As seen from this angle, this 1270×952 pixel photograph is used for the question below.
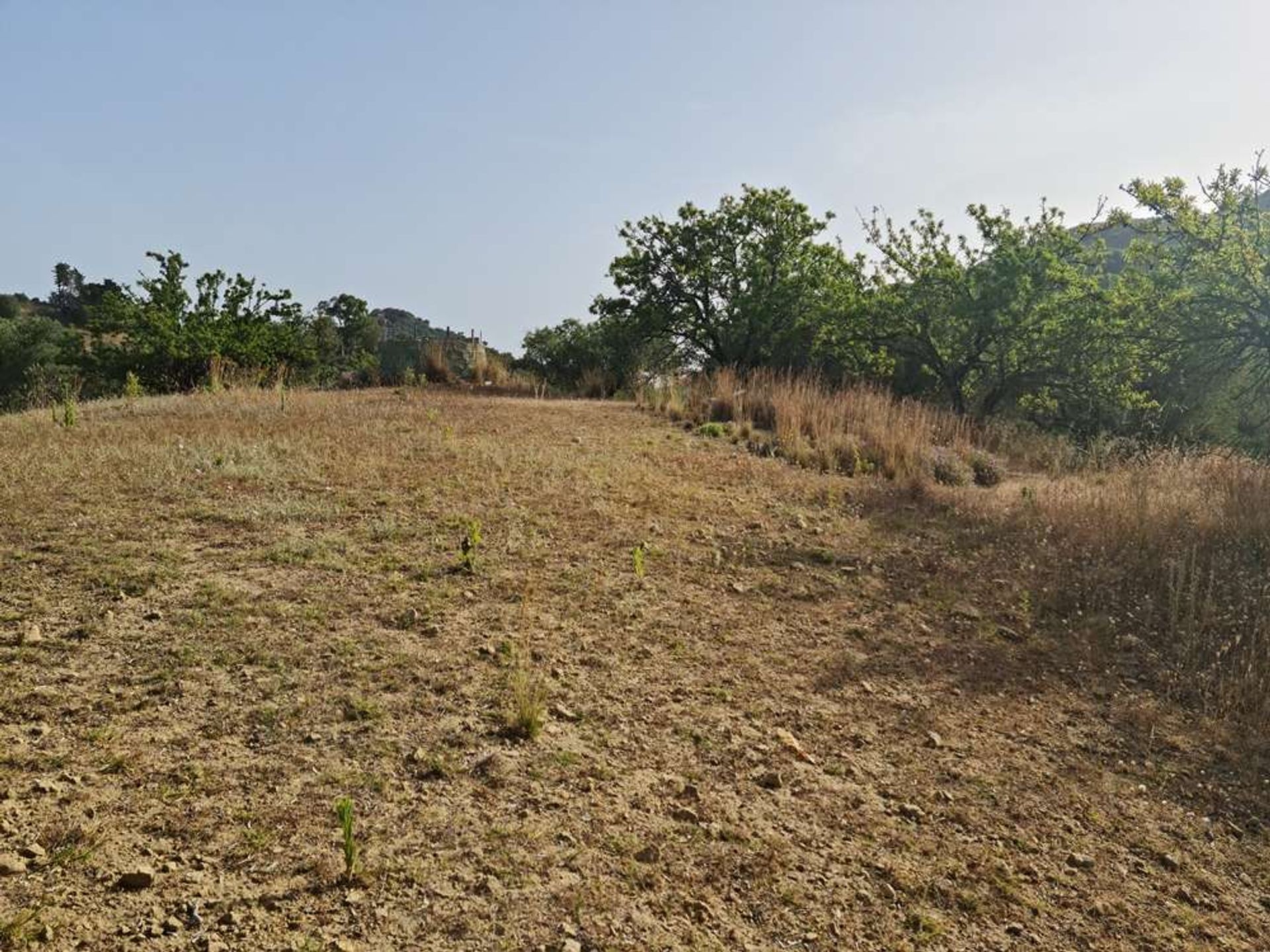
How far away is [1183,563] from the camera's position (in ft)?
15.1

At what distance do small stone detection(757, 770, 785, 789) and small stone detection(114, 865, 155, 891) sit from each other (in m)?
1.68

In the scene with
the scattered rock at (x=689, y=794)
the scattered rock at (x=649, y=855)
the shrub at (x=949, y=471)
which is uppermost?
the shrub at (x=949, y=471)

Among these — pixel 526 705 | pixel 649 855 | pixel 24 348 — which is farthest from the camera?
pixel 24 348

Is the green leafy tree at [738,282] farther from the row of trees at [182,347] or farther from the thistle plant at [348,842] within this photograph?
the thistle plant at [348,842]

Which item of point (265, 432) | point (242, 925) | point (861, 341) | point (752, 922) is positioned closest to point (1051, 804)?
point (752, 922)

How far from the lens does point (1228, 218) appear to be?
26.1ft

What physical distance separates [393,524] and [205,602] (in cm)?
131

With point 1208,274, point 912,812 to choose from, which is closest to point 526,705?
point 912,812

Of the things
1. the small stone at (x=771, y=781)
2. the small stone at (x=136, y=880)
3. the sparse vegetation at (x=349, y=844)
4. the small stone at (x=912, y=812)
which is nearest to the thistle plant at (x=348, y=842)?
the sparse vegetation at (x=349, y=844)

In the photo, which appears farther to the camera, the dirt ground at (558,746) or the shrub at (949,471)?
the shrub at (949,471)

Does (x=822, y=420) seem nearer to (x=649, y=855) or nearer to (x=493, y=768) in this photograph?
(x=493, y=768)

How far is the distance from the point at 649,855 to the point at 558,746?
555 mm

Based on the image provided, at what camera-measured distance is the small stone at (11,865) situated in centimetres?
179

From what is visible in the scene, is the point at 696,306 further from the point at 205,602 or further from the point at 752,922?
the point at 752,922
